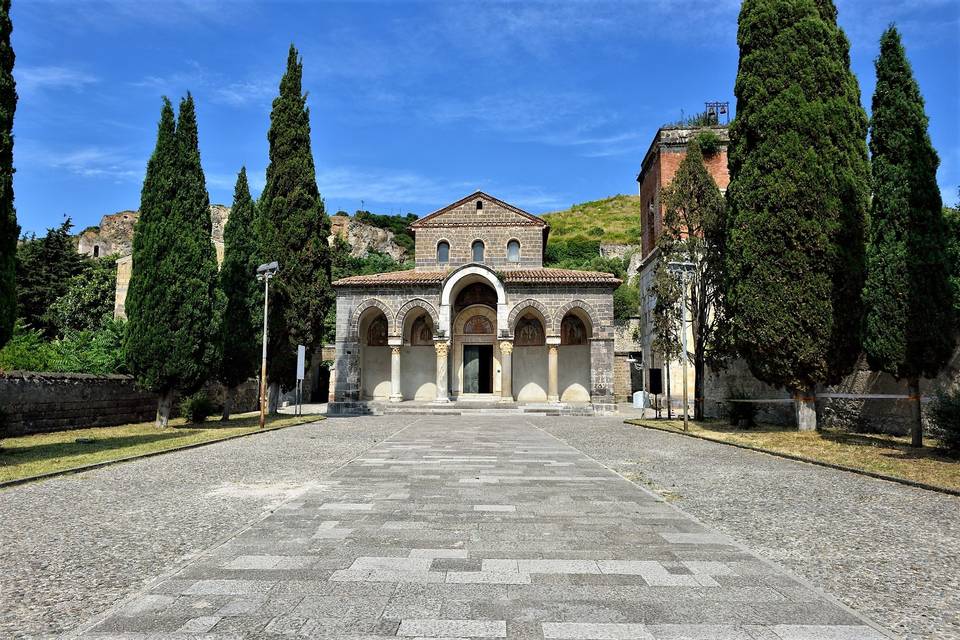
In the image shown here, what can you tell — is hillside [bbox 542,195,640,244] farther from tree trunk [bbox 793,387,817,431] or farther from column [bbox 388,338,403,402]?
tree trunk [bbox 793,387,817,431]

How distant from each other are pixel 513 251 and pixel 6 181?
2266cm

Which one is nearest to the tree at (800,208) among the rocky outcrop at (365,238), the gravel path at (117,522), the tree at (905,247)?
the tree at (905,247)

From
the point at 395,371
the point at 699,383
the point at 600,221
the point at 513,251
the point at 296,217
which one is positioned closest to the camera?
the point at 699,383

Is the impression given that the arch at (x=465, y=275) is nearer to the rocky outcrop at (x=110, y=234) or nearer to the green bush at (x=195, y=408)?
the green bush at (x=195, y=408)

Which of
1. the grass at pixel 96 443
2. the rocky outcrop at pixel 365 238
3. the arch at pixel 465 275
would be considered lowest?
the grass at pixel 96 443

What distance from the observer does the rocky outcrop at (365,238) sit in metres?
77.0

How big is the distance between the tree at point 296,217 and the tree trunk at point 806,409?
18623mm

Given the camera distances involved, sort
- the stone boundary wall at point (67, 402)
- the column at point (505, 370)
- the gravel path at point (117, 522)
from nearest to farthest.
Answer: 1. the gravel path at point (117, 522)
2. the stone boundary wall at point (67, 402)
3. the column at point (505, 370)

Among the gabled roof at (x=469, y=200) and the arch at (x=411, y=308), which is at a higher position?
the gabled roof at (x=469, y=200)

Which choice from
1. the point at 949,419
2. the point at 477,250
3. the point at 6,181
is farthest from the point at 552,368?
the point at 6,181

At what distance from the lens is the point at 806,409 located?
15.3 metres

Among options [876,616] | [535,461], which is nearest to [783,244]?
[535,461]

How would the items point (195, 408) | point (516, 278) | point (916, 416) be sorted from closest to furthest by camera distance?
point (916, 416), point (195, 408), point (516, 278)

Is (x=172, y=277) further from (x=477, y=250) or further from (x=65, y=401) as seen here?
(x=477, y=250)
